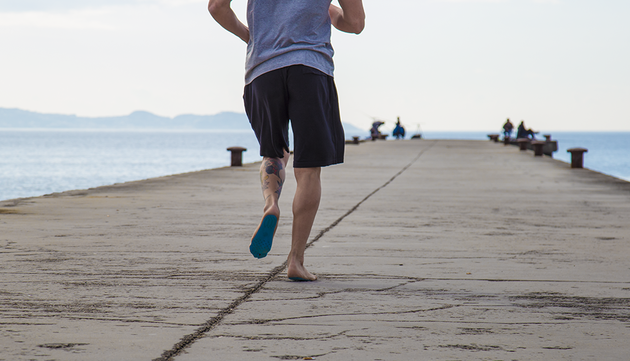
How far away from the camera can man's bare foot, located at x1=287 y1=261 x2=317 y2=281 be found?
11.3 ft

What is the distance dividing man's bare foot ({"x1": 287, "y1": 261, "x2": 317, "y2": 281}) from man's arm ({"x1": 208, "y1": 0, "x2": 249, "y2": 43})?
47.1 inches

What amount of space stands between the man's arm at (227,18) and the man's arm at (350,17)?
476 mm

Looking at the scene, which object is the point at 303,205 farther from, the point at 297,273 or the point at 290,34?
the point at 290,34

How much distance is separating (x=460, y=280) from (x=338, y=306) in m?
0.89

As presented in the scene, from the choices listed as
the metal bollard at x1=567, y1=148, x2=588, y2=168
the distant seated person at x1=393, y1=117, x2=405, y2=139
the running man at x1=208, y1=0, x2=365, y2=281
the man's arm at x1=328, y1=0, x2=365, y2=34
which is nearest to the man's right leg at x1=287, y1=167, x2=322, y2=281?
the running man at x1=208, y1=0, x2=365, y2=281

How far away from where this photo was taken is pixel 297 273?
346 cm

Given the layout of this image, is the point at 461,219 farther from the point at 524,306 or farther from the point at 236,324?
the point at 236,324

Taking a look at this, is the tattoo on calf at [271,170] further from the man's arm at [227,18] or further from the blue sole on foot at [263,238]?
the man's arm at [227,18]

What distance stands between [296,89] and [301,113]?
121mm

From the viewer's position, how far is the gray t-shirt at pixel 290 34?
137 inches

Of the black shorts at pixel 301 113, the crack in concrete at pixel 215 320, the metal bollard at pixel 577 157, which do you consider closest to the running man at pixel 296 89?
the black shorts at pixel 301 113

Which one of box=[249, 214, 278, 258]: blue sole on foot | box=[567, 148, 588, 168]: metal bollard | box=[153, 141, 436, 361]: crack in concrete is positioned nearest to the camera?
box=[153, 141, 436, 361]: crack in concrete

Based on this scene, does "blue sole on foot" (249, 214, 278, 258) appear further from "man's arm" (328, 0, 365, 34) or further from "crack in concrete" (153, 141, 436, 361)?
"man's arm" (328, 0, 365, 34)

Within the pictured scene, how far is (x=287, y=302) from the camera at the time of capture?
3023 millimetres
